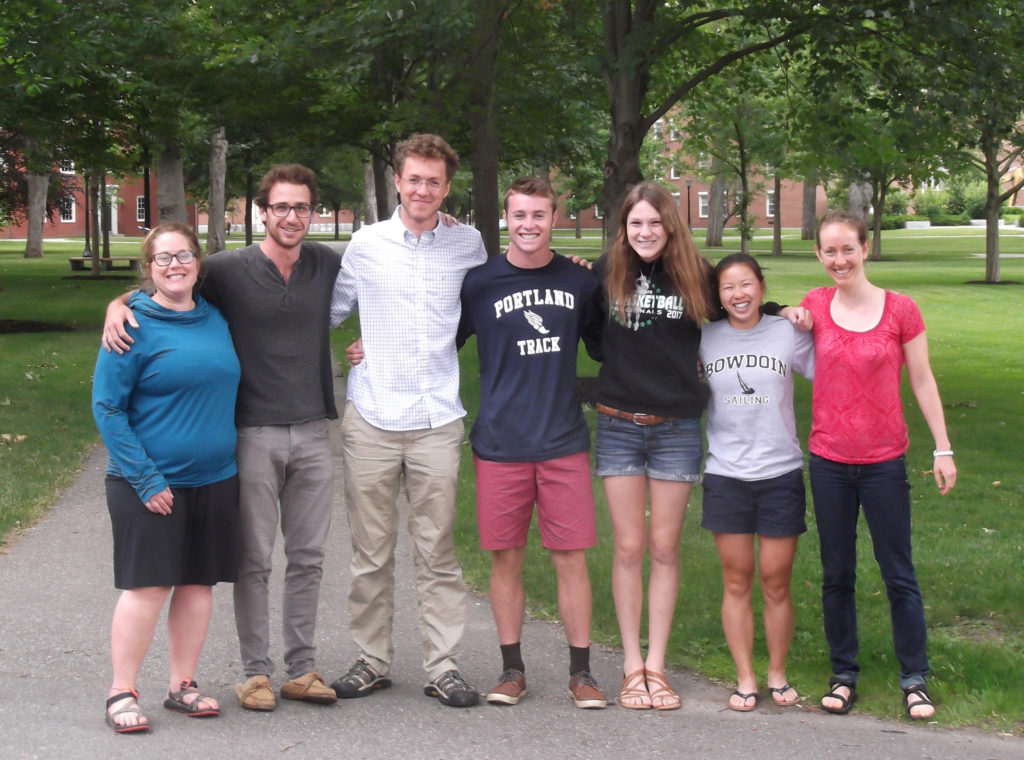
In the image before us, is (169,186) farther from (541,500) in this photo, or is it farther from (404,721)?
(404,721)

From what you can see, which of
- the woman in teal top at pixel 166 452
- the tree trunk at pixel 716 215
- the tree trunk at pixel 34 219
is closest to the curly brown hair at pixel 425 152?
the woman in teal top at pixel 166 452

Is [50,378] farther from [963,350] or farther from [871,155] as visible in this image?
[963,350]

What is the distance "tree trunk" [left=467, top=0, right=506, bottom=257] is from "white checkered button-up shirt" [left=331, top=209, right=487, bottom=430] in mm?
4471

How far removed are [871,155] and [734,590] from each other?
1057 cm

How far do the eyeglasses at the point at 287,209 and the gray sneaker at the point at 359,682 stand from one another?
177 centimetres

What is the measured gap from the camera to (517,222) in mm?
4699

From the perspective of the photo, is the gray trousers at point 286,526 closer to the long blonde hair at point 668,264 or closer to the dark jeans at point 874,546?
the long blonde hair at point 668,264

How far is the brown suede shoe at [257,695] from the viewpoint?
466 cm

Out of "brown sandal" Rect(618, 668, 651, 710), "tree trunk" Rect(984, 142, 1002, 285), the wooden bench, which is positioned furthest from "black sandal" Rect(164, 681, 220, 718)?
the wooden bench

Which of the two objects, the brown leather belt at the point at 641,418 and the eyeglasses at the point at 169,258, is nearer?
the eyeglasses at the point at 169,258

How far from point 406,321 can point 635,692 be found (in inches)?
65.7

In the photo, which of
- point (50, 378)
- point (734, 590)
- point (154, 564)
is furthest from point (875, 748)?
point (50, 378)

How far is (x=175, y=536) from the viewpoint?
14.6 feet

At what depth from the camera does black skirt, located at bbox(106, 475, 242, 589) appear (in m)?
4.41
